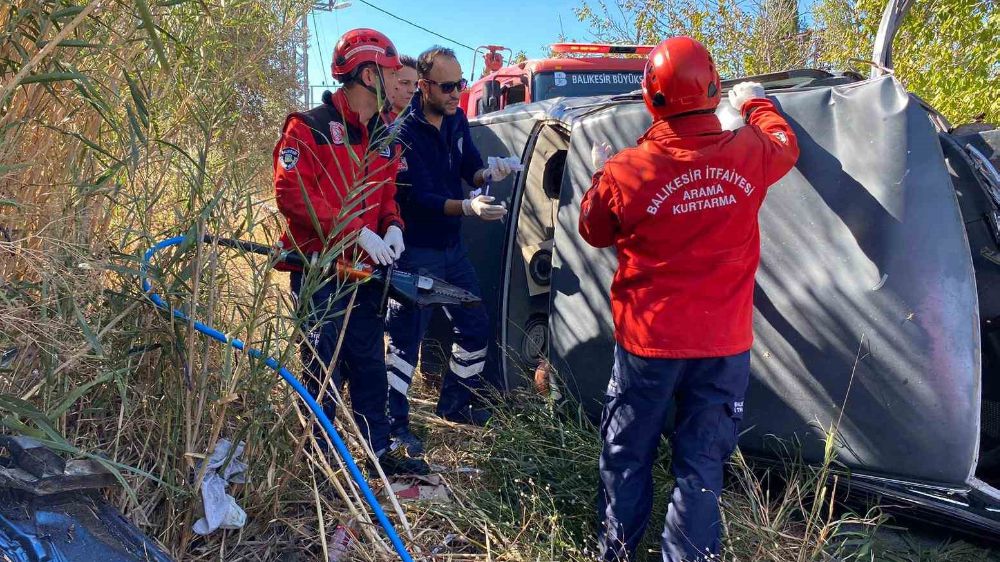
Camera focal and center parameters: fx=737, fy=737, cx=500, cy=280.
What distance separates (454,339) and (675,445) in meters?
1.65

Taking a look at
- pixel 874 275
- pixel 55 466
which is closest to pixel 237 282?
pixel 55 466

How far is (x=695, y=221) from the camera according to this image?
2.25 meters

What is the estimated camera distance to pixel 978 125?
9.28ft

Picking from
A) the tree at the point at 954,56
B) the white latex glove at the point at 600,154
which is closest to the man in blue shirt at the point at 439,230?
the white latex glove at the point at 600,154

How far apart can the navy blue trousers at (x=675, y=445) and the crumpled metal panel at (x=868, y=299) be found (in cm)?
22

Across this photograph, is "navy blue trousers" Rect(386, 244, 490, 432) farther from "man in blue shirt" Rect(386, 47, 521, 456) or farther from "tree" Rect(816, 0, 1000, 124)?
"tree" Rect(816, 0, 1000, 124)

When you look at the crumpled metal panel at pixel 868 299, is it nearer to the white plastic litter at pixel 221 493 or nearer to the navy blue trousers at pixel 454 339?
the navy blue trousers at pixel 454 339

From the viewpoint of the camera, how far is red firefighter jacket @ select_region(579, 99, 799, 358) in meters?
2.24

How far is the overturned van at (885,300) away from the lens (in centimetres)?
213

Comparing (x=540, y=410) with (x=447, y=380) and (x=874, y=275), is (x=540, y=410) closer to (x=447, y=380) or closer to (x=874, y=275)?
(x=447, y=380)

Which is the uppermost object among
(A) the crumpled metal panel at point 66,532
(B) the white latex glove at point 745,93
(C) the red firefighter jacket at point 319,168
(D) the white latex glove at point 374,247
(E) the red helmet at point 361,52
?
(E) the red helmet at point 361,52

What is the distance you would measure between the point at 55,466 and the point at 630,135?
7.16ft

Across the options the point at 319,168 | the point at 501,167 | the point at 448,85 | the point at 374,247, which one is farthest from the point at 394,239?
the point at 448,85

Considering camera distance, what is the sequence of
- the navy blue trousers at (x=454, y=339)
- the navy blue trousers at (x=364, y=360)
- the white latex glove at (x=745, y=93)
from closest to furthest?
the white latex glove at (x=745, y=93)
the navy blue trousers at (x=364, y=360)
the navy blue trousers at (x=454, y=339)
